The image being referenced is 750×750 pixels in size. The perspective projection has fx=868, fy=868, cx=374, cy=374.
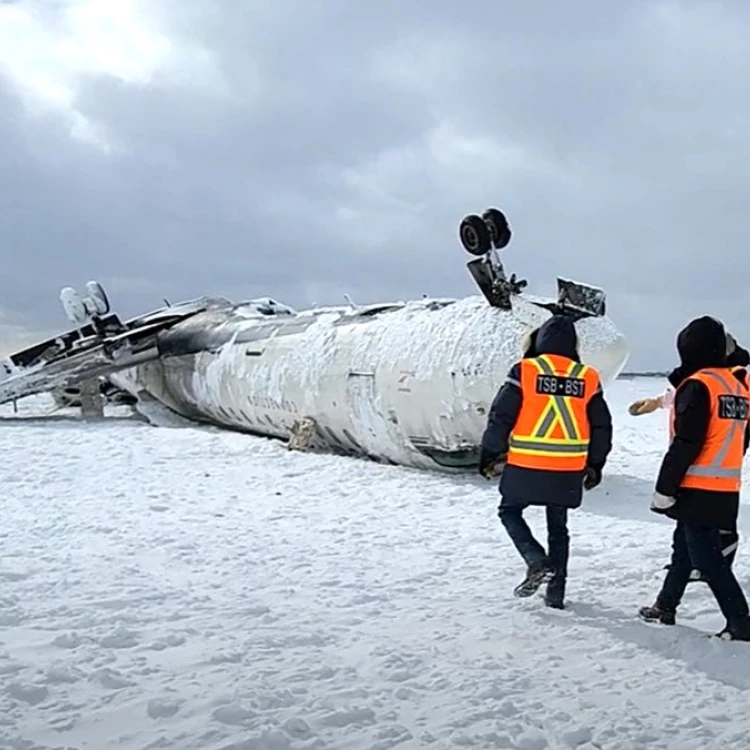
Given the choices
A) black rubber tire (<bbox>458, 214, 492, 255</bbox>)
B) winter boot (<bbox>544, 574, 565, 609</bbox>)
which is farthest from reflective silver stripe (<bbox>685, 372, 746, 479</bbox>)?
black rubber tire (<bbox>458, 214, 492, 255</bbox>)

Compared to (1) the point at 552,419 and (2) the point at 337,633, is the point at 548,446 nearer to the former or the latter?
(1) the point at 552,419

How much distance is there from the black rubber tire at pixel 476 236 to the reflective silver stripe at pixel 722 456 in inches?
201

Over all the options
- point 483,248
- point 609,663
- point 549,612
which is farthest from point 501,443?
point 483,248

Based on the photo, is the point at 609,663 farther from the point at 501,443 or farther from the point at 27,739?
the point at 27,739

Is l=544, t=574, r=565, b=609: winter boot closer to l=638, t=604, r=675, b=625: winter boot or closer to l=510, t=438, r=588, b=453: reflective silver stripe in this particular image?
l=638, t=604, r=675, b=625: winter boot

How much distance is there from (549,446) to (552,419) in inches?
5.9

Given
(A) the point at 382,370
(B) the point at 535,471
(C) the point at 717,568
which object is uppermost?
(A) the point at 382,370

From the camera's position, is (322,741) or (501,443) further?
(501,443)

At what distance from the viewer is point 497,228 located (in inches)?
370

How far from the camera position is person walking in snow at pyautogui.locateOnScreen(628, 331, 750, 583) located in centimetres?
434

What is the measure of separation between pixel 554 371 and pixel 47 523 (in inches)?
176

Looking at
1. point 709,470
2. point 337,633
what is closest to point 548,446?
point 709,470

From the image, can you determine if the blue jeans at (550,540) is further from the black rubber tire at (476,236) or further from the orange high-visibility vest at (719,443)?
the black rubber tire at (476,236)

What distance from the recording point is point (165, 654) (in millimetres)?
4062
